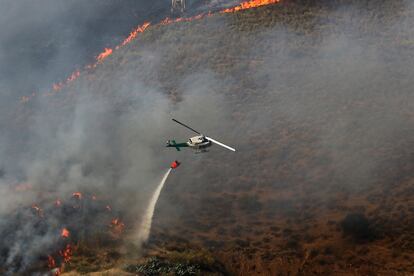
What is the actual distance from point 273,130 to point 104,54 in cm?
3260

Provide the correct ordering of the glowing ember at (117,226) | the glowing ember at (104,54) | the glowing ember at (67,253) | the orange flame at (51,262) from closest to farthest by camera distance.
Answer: the orange flame at (51,262)
the glowing ember at (67,253)
the glowing ember at (117,226)
the glowing ember at (104,54)

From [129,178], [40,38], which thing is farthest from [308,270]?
[40,38]

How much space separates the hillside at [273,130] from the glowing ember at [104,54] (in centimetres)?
169

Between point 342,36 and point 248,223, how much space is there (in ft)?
137

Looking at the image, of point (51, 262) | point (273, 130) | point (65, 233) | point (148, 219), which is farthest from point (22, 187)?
point (273, 130)

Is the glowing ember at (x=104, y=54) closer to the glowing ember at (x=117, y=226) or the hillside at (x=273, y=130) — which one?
the hillside at (x=273, y=130)

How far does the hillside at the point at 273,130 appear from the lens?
123 ft

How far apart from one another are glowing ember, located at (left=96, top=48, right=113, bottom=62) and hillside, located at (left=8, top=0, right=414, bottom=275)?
169cm

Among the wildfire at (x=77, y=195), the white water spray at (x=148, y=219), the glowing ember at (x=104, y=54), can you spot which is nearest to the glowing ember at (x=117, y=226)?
the white water spray at (x=148, y=219)

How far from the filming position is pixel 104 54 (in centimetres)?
7094

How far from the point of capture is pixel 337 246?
3638cm

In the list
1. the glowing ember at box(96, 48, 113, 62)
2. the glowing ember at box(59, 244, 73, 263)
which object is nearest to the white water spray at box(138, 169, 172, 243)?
the glowing ember at box(59, 244, 73, 263)

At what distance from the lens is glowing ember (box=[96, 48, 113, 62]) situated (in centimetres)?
7038

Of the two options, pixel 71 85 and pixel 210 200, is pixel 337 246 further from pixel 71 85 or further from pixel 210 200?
pixel 71 85
